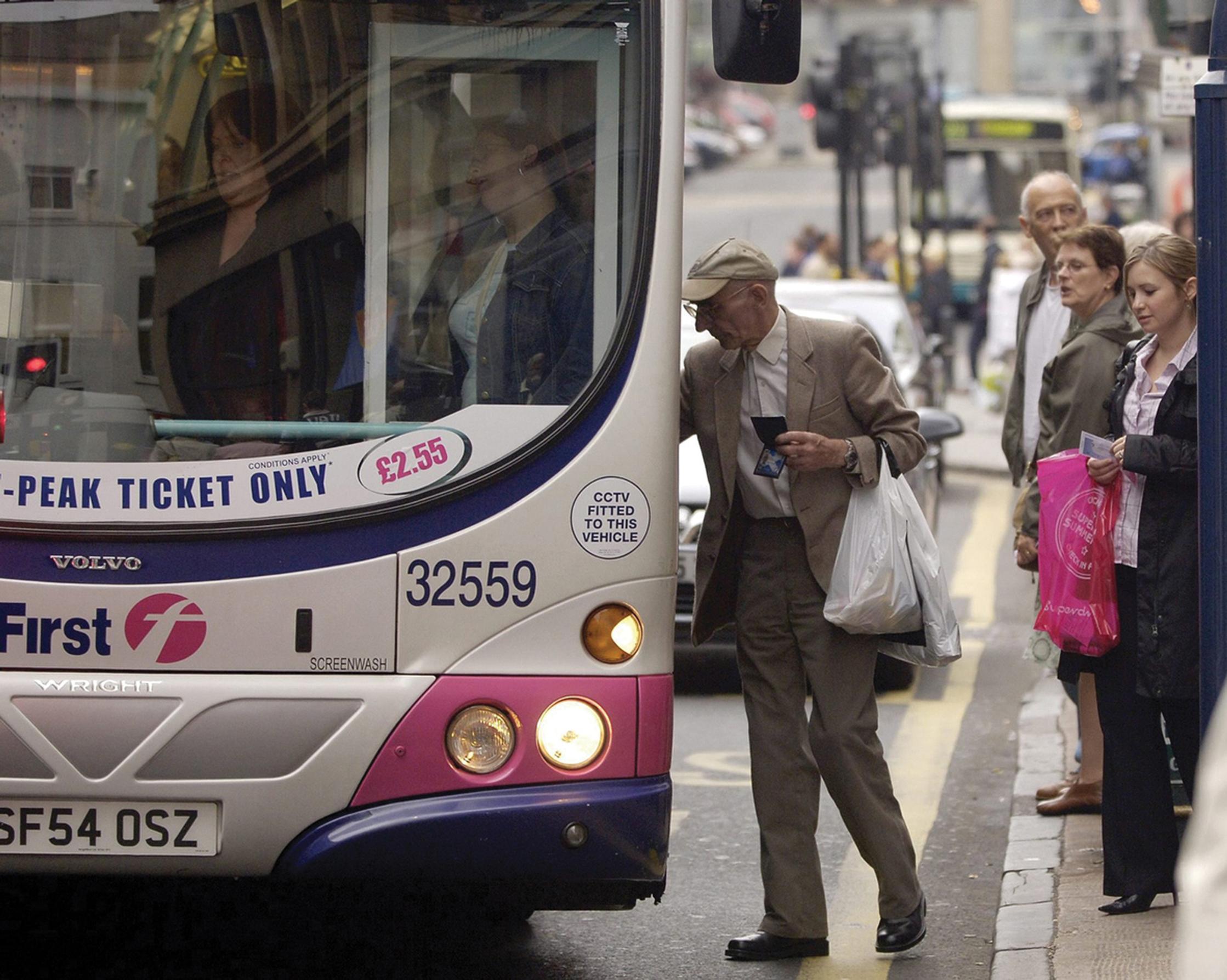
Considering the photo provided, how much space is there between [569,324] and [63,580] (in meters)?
1.19

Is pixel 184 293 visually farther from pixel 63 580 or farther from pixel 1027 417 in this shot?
pixel 1027 417

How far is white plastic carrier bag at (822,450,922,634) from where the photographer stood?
495cm

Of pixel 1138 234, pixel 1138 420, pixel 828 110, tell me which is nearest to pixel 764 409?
pixel 1138 420

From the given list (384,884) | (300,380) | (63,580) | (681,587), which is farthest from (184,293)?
(681,587)

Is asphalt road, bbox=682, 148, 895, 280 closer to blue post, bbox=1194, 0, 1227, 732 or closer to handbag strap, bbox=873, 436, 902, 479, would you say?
handbag strap, bbox=873, 436, 902, 479

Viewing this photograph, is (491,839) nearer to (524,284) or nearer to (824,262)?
(524,284)

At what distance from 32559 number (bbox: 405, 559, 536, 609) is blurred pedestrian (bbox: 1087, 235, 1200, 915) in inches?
61.7

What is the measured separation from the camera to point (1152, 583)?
16.6 ft

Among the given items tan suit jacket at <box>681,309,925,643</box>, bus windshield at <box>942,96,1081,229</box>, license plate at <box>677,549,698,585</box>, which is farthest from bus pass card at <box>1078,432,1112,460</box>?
bus windshield at <box>942,96,1081,229</box>

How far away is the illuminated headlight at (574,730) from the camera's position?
4383mm

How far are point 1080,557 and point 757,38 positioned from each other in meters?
1.59

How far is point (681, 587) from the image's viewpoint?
8680mm

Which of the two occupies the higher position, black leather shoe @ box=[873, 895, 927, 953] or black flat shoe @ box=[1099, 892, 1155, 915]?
black flat shoe @ box=[1099, 892, 1155, 915]

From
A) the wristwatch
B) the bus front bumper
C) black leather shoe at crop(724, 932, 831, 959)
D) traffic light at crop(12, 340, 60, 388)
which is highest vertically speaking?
traffic light at crop(12, 340, 60, 388)
